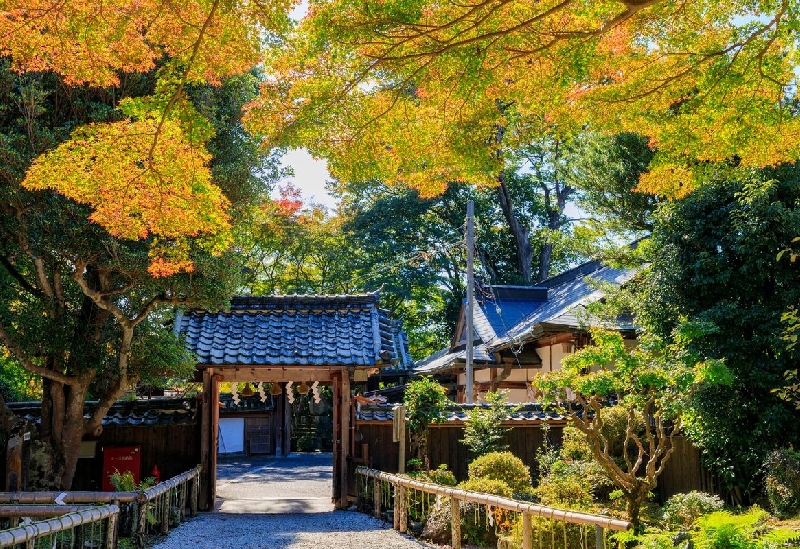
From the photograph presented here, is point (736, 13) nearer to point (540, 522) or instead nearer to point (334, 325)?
point (540, 522)

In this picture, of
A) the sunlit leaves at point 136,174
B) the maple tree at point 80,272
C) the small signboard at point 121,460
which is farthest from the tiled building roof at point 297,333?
the sunlit leaves at point 136,174

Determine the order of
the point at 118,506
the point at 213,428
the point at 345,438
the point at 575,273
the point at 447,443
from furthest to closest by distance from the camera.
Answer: the point at 575,273 → the point at 447,443 → the point at 345,438 → the point at 213,428 → the point at 118,506

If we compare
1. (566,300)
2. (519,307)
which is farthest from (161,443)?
(519,307)

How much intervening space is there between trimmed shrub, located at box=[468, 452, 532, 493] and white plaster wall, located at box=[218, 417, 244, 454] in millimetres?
17987

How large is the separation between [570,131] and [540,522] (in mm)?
3995

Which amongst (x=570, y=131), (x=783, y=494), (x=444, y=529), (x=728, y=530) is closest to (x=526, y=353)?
(x=783, y=494)

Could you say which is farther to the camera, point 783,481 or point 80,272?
point 783,481

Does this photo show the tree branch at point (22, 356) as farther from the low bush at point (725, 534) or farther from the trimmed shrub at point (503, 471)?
the low bush at point (725, 534)

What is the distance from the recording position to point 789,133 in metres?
6.85

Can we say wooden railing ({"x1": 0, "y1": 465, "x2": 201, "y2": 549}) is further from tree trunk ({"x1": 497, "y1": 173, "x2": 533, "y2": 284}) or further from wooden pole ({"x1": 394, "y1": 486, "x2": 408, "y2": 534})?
tree trunk ({"x1": 497, "y1": 173, "x2": 533, "y2": 284})

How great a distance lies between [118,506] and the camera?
24.2 ft

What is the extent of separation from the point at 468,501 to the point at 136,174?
16.5ft

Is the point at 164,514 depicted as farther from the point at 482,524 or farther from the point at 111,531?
the point at 482,524

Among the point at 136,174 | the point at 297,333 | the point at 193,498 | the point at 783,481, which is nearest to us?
the point at 136,174
